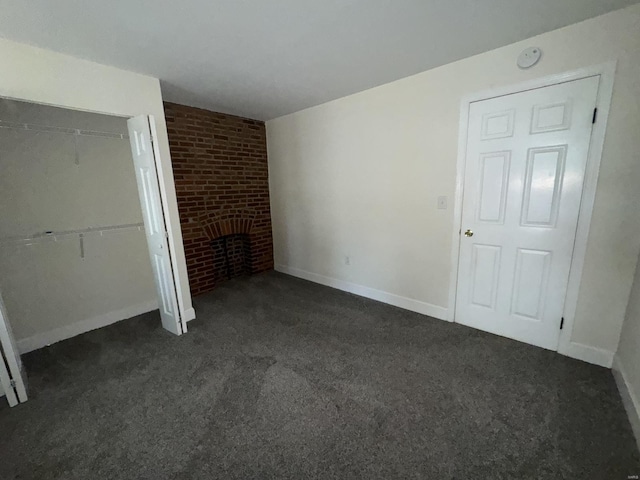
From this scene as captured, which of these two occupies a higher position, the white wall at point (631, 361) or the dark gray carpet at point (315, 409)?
the white wall at point (631, 361)

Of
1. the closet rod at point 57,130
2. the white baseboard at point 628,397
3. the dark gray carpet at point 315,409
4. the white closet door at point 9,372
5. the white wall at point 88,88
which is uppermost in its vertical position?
the white wall at point 88,88

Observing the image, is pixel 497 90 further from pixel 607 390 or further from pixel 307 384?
pixel 307 384

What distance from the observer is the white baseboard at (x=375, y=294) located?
281 cm

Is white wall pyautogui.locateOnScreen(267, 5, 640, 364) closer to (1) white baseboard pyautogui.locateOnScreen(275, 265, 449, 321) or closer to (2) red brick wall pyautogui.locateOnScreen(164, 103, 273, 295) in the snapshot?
(1) white baseboard pyautogui.locateOnScreen(275, 265, 449, 321)

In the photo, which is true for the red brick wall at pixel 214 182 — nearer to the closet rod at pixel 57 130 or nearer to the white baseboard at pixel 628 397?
the closet rod at pixel 57 130

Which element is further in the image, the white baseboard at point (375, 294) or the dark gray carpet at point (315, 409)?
the white baseboard at point (375, 294)

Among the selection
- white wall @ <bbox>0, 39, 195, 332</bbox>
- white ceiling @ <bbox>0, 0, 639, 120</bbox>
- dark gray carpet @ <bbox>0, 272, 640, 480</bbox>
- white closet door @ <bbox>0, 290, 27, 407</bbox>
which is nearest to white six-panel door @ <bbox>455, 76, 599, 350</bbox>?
dark gray carpet @ <bbox>0, 272, 640, 480</bbox>

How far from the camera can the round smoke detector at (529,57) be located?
194cm

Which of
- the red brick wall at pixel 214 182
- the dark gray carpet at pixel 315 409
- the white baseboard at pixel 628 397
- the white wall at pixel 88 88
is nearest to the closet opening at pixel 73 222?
the white wall at pixel 88 88

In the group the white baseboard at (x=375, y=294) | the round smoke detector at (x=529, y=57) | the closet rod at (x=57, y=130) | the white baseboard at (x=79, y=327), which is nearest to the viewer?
the round smoke detector at (x=529, y=57)

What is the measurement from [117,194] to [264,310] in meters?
2.04

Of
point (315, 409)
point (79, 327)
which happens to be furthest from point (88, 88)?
point (315, 409)

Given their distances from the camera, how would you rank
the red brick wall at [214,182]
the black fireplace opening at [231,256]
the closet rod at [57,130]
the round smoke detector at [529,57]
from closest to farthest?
1. the round smoke detector at [529,57]
2. the closet rod at [57,130]
3. the red brick wall at [214,182]
4. the black fireplace opening at [231,256]

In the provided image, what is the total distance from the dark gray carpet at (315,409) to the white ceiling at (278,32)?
2383 millimetres
